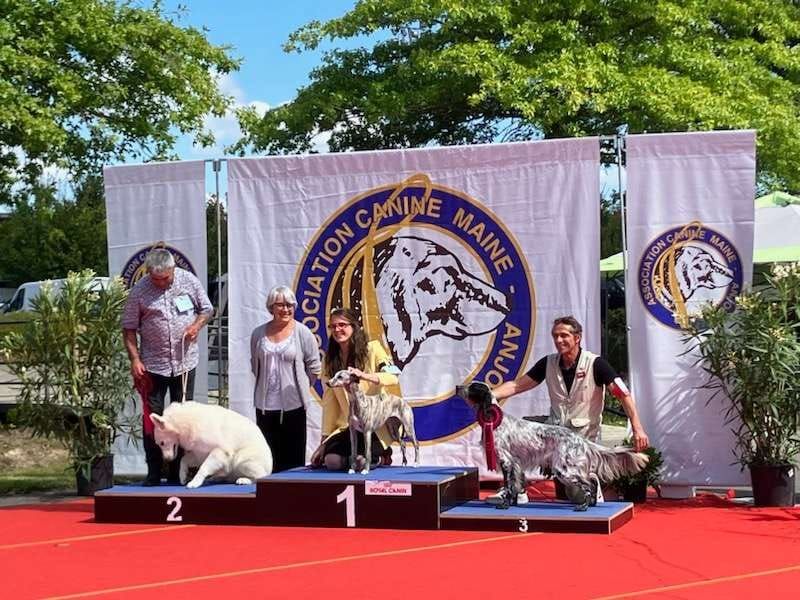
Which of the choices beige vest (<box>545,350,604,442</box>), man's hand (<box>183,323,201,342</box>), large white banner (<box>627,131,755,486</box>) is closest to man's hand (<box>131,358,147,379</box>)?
man's hand (<box>183,323,201,342</box>)

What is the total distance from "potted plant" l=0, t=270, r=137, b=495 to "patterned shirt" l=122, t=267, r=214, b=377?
964 millimetres

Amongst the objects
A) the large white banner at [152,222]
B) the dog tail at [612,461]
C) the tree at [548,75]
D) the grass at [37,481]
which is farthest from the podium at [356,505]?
the tree at [548,75]

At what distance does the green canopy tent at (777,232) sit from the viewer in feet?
44.1

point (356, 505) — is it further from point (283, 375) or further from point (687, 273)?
point (687, 273)

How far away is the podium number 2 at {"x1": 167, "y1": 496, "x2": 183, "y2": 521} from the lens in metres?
7.78

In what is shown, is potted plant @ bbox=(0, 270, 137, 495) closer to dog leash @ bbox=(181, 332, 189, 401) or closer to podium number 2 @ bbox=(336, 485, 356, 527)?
dog leash @ bbox=(181, 332, 189, 401)

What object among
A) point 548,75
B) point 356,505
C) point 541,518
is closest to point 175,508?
point 356,505

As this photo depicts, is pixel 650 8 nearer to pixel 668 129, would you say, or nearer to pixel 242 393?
pixel 668 129

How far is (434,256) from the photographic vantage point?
8992 millimetres

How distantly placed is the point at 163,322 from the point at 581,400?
2.99 metres

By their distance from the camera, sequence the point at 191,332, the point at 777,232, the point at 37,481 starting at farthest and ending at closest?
the point at 777,232, the point at 37,481, the point at 191,332

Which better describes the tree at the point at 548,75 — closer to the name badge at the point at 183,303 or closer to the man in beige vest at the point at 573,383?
the name badge at the point at 183,303

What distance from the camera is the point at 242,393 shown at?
9320mm

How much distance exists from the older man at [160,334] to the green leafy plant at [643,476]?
10.4 feet
